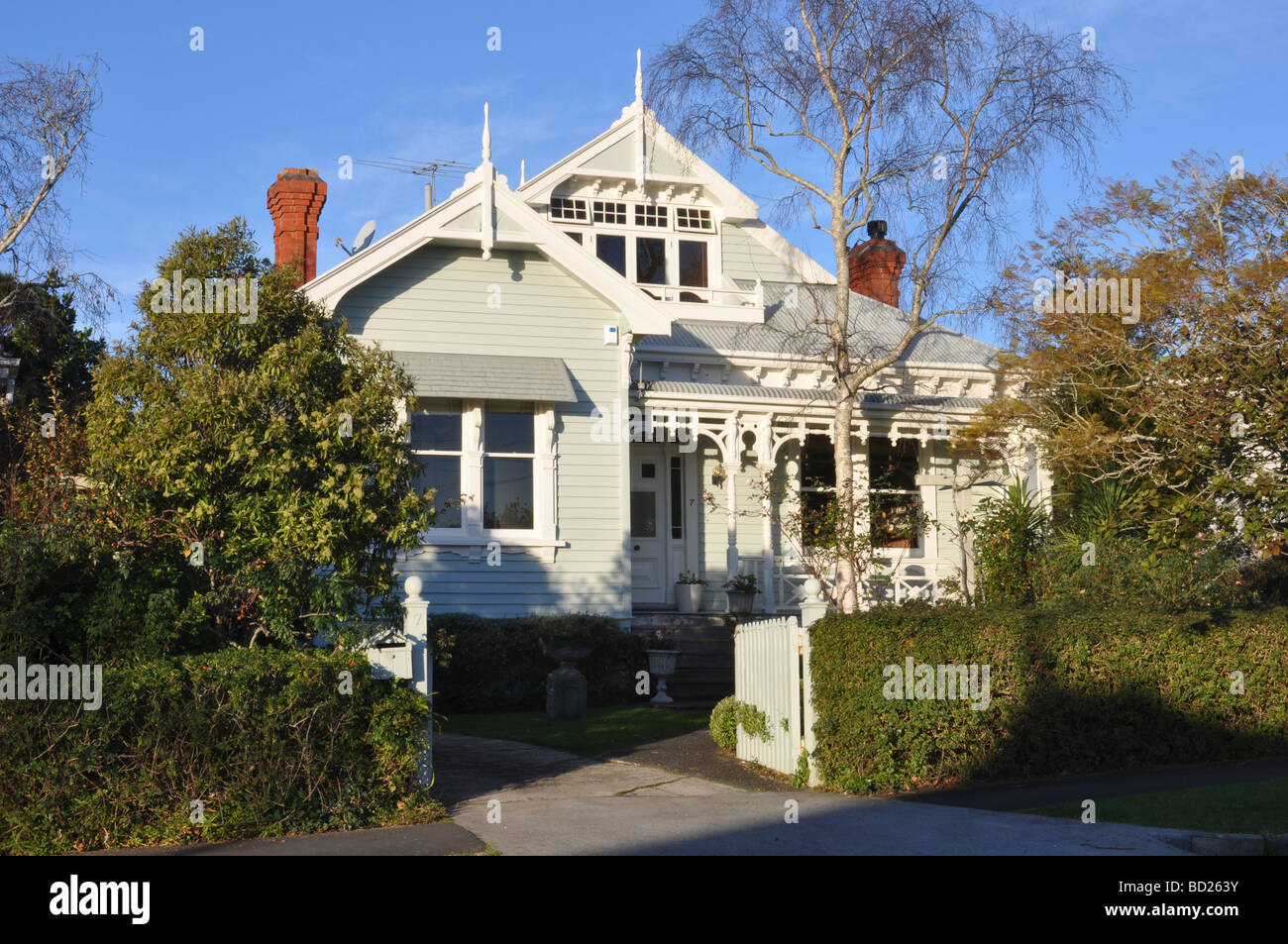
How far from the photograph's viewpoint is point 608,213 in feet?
72.4

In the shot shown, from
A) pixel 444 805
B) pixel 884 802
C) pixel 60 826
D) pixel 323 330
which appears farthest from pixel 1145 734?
pixel 60 826

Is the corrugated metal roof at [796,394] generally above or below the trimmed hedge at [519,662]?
above

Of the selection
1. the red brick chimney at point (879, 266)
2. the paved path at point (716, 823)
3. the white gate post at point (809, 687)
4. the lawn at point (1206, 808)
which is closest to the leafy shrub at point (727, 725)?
the paved path at point (716, 823)

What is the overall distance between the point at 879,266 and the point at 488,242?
9951mm

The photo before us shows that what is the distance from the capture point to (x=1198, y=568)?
1388 cm

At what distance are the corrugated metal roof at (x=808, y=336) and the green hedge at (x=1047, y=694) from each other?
7.18 meters

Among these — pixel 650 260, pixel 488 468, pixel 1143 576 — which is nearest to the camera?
pixel 1143 576

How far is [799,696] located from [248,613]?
15.3 feet

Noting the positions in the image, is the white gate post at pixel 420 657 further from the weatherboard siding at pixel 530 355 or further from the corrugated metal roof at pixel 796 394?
the corrugated metal roof at pixel 796 394

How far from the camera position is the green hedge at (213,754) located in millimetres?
7961

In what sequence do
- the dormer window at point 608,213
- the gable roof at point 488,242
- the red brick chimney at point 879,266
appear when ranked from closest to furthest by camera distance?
the gable roof at point 488,242 → the dormer window at point 608,213 → the red brick chimney at point 879,266

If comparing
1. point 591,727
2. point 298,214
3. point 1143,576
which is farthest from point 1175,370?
point 298,214

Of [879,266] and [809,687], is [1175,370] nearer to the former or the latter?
[809,687]

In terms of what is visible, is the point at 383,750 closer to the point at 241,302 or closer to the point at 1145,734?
the point at 241,302
